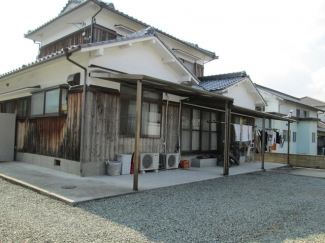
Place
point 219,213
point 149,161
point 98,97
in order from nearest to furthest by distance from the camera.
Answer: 1. point 219,213
2. point 98,97
3. point 149,161

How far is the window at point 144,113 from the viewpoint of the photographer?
24.0ft

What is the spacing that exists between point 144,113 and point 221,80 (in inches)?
208

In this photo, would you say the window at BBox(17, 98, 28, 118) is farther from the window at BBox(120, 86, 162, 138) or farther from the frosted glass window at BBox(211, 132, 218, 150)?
the frosted glass window at BBox(211, 132, 218, 150)

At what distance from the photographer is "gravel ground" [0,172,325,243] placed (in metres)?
3.05

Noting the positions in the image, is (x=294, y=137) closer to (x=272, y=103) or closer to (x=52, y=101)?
(x=272, y=103)

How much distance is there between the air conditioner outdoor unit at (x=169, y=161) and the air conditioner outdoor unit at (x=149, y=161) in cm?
43

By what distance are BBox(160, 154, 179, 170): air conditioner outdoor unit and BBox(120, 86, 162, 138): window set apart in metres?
0.72

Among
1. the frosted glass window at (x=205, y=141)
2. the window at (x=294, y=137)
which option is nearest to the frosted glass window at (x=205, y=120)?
the frosted glass window at (x=205, y=141)

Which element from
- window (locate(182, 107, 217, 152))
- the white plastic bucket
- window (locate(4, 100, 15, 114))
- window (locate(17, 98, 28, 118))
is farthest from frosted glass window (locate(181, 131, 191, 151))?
window (locate(4, 100, 15, 114))

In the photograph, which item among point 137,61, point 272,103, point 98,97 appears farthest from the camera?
point 272,103

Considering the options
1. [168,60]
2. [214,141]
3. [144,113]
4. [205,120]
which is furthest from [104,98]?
[214,141]

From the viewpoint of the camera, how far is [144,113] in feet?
25.9

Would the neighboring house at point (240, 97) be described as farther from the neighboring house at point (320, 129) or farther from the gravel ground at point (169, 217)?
the neighboring house at point (320, 129)

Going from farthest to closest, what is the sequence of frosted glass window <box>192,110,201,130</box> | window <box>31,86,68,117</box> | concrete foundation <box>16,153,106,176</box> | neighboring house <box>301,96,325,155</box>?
neighboring house <box>301,96,325,155</box>, frosted glass window <box>192,110,201,130</box>, window <box>31,86,68,117</box>, concrete foundation <box>16,153,106,176</box>
